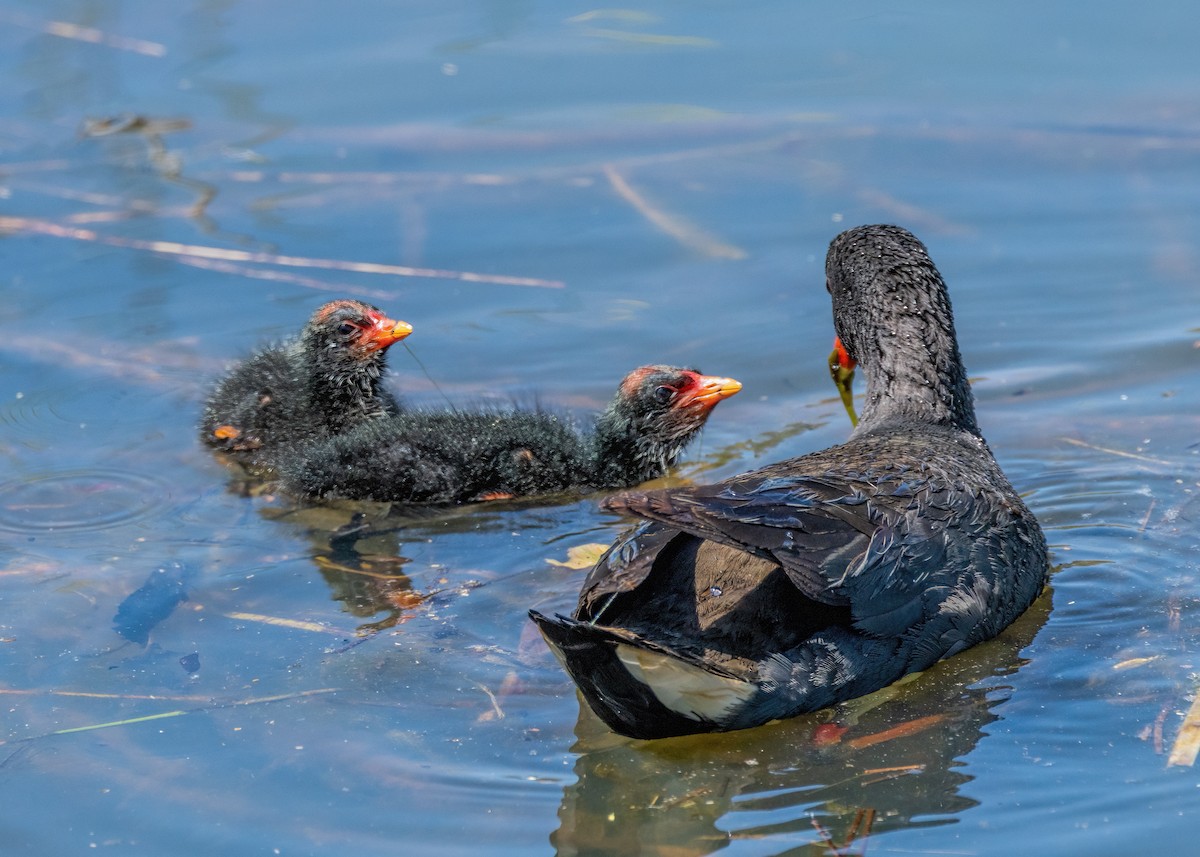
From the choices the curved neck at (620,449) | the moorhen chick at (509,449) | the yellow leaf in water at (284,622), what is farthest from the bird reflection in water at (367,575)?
the curved neck at (620,449)

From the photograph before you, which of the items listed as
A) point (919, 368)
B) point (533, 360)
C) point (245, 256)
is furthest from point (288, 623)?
point (245, 256)

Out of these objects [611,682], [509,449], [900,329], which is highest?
[900,329]

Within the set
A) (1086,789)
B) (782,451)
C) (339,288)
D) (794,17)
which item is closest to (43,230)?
(339,288)

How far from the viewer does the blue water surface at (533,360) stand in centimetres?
462

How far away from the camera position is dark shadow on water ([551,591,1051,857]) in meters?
4.40

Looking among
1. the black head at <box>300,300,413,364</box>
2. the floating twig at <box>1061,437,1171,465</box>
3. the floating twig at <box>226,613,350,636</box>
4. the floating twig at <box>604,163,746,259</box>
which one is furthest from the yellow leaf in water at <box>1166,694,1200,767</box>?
the floating twig at <box>604,163,746,259</box>

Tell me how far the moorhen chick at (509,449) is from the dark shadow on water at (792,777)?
6.70 ft

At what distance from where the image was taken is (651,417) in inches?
284

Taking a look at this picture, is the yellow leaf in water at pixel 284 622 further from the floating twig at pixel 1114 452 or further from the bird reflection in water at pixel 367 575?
the floating twig at pixel 1114 452

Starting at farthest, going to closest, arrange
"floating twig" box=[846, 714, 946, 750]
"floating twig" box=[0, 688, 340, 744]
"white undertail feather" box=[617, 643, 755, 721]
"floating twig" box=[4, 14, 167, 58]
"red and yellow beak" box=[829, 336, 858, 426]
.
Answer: "floating twig" box=[4, 14, 167, 58], "red and yellow beak" box=[829, 336, 858, 426], "floating twig" box=[0, 688, 340, 744], "floating twig" box=[846, 714, 946, 750], "white undertail feather" box=[617, 643, 755, 721]

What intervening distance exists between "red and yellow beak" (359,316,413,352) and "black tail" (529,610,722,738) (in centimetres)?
282

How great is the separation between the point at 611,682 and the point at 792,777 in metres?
0.57

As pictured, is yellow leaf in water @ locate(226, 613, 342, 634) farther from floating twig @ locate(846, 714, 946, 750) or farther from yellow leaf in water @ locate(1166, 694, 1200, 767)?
yellow leaf in water @ locate(1166, 694, 1200, 767)

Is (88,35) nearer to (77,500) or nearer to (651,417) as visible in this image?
(77,500)
